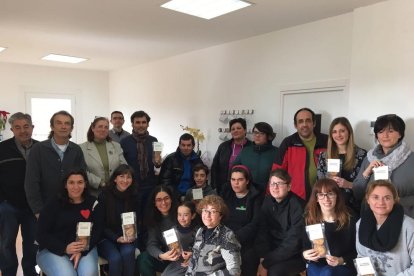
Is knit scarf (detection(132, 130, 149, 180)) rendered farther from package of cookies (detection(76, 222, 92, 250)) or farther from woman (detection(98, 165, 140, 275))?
package of cookies (detection(76, 222, 92, 250))

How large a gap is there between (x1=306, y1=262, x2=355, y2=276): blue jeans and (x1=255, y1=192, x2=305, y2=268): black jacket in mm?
195

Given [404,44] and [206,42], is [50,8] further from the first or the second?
[404,44]

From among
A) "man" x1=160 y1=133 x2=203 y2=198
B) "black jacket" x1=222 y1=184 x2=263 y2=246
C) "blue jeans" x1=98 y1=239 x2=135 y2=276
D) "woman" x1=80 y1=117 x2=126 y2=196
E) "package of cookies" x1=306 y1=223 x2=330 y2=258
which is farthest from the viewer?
"man" x1=160 y1=133 x2=203 y2=198

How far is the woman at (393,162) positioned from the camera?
228cm

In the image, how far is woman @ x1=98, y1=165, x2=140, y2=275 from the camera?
2629 mm

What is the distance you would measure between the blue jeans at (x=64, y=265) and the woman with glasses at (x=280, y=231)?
1.23 meters

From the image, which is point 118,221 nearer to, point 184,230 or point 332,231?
point 184,230

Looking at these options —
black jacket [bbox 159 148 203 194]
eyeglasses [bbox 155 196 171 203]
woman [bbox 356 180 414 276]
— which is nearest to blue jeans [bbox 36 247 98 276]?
eyeglasses [bbox 155 196 171 203]

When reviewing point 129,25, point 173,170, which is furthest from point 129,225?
point 129,25

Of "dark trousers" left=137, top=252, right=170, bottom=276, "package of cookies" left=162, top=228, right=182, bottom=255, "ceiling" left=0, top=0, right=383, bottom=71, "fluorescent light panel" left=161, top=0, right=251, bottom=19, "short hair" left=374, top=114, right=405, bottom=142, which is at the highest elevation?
"fluorescent light panel" left=161, top=0, right=251, bottom=19

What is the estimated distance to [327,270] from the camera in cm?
225

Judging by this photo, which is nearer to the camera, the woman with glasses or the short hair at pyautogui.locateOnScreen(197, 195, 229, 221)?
the short hair at pyautogui.locateOnScreen(197, 195, 229, 221)

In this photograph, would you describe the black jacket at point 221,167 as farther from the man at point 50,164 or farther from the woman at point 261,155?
the man at point 50,164

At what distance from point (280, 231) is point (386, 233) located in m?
0.80
